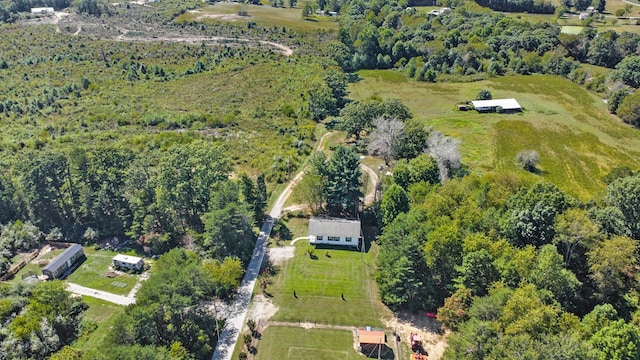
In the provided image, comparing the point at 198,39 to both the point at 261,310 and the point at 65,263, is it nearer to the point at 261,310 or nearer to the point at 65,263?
the point at 65,263

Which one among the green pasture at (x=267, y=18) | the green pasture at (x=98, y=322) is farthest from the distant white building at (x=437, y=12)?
the green pasture at (x=98, y=322)

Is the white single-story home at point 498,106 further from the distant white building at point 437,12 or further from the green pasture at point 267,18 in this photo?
the green pasture at point 267,18

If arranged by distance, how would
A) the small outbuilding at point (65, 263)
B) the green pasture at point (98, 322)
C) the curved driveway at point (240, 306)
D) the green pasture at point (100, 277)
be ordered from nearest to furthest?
1. the green pasture at point (98, 322)
2. the curved driveway at point (240, 306)
3. the green pasture at point (100, 277)
4. the small outbuilding at point (65, 263)

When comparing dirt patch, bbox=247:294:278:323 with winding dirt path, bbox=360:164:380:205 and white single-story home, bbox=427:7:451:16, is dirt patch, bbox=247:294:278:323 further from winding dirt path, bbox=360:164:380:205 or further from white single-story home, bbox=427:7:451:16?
white single-story home, bbox=427:7:451:16

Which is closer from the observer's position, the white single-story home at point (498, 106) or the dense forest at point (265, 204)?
the dense forest at point (265, 204)

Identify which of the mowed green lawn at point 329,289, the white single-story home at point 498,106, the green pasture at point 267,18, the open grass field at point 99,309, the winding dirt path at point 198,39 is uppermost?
the green pasture at point 267,18

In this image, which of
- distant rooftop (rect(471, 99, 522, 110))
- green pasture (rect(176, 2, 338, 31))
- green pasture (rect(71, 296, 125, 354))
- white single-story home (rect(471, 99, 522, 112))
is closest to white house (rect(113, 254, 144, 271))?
green pasture (rect(71, 296, 125, 354))
